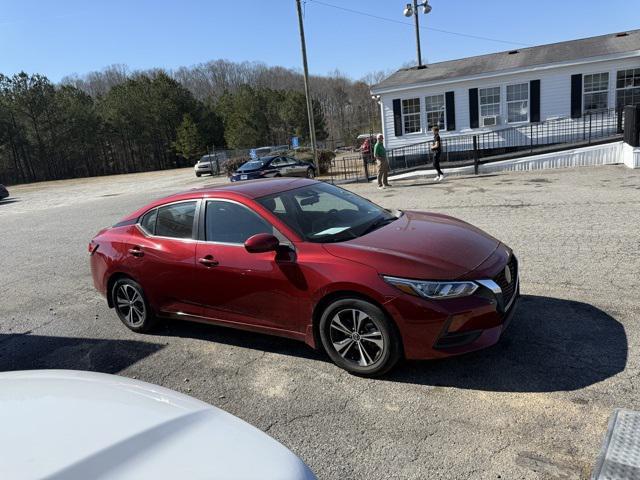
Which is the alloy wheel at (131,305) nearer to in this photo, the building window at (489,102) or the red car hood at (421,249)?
the red car hood at (421,249)

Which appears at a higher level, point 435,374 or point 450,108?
point 450,108

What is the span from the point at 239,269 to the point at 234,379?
92 centimetres

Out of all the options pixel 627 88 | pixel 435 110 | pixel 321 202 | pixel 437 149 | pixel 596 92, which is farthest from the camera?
pixel 435 110

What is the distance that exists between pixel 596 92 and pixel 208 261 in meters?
18.7

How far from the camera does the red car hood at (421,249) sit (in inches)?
144

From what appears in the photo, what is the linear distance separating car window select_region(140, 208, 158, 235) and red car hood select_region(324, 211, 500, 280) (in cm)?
211

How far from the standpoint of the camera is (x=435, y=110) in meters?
20.9

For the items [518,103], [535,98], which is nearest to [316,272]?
[535,98]

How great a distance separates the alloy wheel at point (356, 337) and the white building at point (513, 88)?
1789 centimetres

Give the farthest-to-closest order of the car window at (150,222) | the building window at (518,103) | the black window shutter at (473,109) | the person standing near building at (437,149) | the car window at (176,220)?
the black window shutter at (473,109) < the building window at (518,103) < the person standing near building at (437,149) < the car window at (150,222) < the car window at (176,220)

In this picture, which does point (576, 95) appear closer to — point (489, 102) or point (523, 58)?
point (523, 58)

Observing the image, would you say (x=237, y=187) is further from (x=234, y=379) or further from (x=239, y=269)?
(x=234, y=379)

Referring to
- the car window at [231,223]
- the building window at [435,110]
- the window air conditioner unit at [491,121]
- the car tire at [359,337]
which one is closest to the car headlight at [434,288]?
the car tire at [359,337]

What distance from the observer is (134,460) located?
1764 mm
